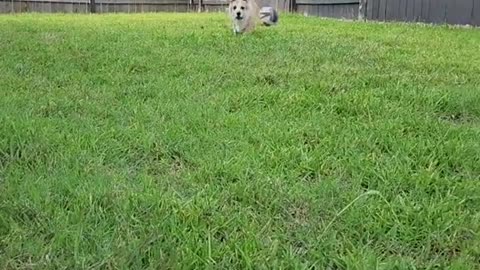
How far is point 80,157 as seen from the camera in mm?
1657

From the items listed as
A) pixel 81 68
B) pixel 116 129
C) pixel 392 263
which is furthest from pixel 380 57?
pixel 392 263

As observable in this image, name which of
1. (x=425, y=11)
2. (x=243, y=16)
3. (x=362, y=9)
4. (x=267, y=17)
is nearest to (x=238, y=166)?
(x=243, y=16)

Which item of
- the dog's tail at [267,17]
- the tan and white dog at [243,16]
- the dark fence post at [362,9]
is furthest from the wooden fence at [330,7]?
the tan and white dog at [243,16]

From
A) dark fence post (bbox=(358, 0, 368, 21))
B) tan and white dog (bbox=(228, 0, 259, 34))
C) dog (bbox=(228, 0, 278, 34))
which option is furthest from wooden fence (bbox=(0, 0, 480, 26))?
tan and white dog (bbox=(228, 0, 259, 34))

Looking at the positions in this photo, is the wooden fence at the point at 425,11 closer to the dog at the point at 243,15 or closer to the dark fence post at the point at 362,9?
the dark fence post at the point at 362,9

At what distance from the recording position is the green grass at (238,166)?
44.8 inches

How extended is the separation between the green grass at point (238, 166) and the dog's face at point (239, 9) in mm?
2200

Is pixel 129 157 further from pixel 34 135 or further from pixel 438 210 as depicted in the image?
pixel 438 210

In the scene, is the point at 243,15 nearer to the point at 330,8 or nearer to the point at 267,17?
the point at 267,17

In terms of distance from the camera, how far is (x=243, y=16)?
5.38 meters

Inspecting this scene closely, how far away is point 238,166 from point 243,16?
3.99 metres

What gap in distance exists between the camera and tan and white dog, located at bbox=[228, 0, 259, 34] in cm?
535

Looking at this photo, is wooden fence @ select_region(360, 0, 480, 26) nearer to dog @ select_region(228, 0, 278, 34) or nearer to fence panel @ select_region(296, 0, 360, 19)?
fence panel @ select_region(296, 0, 360, 19)

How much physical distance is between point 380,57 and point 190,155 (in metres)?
2.30
